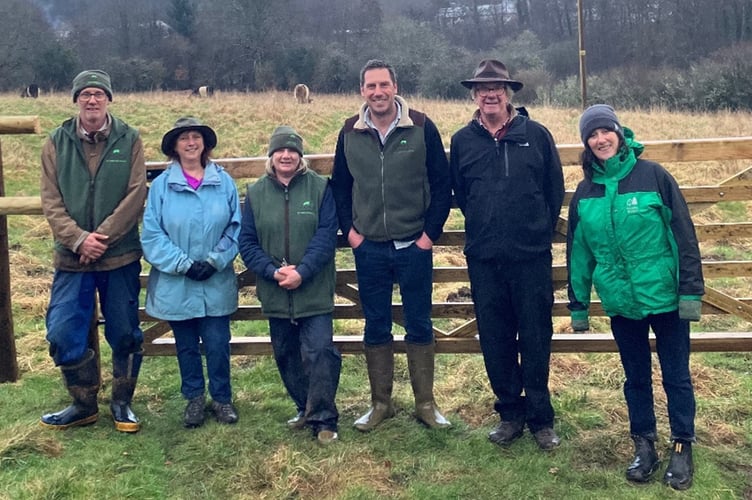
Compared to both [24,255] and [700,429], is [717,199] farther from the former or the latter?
[24,255]

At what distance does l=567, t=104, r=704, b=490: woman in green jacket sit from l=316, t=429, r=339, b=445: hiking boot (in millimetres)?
1615

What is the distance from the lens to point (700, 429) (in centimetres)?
459

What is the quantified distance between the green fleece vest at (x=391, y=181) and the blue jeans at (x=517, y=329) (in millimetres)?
468

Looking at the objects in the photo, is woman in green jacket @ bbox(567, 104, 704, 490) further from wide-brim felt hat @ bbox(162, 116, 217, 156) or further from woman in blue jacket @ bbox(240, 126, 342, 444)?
wide-brim felt hat @ bbox(162, 116, 217, 156)

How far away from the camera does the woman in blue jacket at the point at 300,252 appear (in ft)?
14.5

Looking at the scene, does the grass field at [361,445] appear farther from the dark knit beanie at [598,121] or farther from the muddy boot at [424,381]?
the dark knit beanie at [598,121]

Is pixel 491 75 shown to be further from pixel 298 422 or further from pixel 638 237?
pixel 298 422

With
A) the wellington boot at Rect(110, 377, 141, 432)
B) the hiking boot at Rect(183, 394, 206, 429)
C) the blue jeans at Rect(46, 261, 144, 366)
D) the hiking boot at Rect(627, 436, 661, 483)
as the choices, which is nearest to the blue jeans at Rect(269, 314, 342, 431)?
the hiking boot at Rect(183, 394, 206, 429)

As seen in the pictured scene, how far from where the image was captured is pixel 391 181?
4.32 meters

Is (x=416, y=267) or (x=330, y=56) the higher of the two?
(x=330, y=56)

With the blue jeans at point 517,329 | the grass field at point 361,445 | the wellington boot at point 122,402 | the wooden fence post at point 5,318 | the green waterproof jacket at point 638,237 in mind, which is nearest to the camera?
the green waterproof jacket at point 638,237

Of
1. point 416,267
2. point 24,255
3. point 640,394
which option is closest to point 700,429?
point 640,394

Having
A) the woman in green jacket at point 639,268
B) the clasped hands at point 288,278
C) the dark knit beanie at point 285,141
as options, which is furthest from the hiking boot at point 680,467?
the dark knit beanie at point 285,141

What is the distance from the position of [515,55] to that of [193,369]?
167ft
